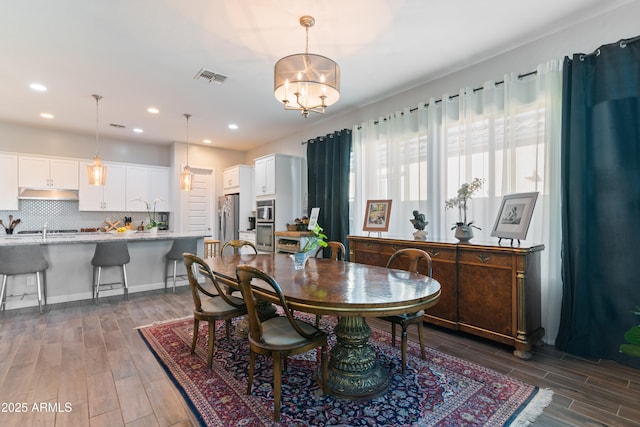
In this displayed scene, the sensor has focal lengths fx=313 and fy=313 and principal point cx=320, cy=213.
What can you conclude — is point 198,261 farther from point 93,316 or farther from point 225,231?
point 225,231

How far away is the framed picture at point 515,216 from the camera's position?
8.87 feet

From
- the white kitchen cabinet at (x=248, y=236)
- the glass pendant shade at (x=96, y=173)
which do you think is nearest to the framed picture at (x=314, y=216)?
the white kitchen cabinet at (x=248, y=236)

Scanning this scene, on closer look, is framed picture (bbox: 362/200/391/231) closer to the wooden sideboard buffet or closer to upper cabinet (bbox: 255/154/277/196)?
the wooden sideboard buffet

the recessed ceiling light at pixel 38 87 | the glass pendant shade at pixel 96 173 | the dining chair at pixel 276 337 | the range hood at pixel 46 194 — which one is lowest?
the dining chair at pixel 276 337

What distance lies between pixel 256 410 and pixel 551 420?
66.6 inches

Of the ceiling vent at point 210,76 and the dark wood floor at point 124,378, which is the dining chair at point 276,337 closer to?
the dark wood floor at point 124,378

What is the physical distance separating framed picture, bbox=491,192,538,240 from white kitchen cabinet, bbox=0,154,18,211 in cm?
742

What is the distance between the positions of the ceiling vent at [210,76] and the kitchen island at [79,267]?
2360 millimetres

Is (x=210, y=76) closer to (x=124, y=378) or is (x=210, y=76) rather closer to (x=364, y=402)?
(x=124, y=378)

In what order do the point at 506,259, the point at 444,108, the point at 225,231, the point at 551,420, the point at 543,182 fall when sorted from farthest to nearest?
the point at 225,231 < the point at 444,108 < the point at 543,182 < the point at 506,259 < the point at 551,420

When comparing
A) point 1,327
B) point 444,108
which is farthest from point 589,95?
point 1,327

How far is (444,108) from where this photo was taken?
3.60m

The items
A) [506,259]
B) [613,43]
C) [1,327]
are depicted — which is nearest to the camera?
[613,43]

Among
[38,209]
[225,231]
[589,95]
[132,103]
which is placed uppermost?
[132,103]
